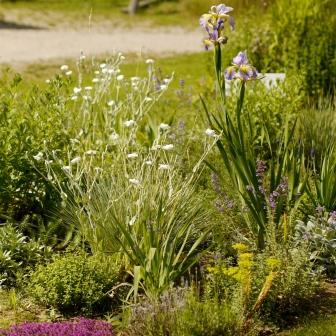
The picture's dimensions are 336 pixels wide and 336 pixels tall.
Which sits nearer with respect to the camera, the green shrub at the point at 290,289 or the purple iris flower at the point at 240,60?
the green shrub at the point at 290,289

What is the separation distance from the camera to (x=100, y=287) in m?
5.01

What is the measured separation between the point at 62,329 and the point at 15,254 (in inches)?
41.5

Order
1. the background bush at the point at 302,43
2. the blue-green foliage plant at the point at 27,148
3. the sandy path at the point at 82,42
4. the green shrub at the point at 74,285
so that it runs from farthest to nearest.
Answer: the sandy path at the point at 82,42 → the background bush at the point at 302,43 → the blue-green foliage plant at the point at 27,148 → the green shrub at the point at 74,285

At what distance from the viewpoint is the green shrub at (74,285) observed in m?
4.99

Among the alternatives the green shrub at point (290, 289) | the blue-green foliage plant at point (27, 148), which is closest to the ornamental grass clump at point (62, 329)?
the green shrub at point (290, 289)

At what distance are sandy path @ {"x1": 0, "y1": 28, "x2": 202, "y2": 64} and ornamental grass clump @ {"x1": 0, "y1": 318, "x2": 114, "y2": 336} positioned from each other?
28.3ft

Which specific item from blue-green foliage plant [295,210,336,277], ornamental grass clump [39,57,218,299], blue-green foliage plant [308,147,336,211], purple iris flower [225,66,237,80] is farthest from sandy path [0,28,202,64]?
blue-green foliage plant [295,210,336,277]

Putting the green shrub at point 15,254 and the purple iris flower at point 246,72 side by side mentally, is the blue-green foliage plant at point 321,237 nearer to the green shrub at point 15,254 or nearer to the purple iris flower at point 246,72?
the purple iris flower at point 246,72

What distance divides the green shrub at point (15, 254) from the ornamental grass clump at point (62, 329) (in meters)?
0.75

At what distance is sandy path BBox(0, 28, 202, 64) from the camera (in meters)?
13.8

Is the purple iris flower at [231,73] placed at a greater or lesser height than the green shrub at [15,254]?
greater

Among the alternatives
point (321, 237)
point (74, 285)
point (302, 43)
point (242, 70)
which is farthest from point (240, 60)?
point (302, 43)

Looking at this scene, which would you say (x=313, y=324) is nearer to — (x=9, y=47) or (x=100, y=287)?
(x=100, y=287)

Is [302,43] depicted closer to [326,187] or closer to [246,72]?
[326,187]
